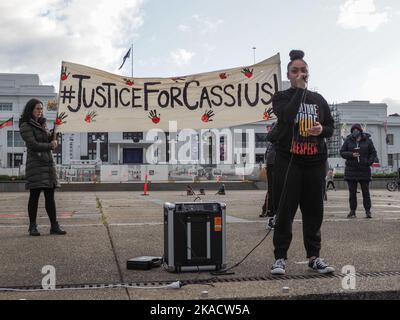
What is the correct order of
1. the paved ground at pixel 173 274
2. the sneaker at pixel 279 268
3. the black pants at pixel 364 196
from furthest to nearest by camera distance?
the black pants at pixel 364 196 < the sneaker at pixel 279 268 < the paved ground at pixel 173 274

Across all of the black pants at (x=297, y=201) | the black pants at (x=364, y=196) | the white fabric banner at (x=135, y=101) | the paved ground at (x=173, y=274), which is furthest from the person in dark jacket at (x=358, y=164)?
the black pants at (x=297, y=201)

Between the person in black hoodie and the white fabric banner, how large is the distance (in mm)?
2142

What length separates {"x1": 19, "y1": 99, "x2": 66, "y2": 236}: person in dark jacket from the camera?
670cm

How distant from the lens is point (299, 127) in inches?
171

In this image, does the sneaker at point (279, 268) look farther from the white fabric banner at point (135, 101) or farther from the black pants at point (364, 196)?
the black pants at point (364, 196)

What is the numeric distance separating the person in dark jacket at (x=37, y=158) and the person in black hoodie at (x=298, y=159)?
363 centimetres

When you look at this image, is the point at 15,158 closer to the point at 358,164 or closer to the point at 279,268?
the point at 358,164

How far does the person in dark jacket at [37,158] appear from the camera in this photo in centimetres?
670

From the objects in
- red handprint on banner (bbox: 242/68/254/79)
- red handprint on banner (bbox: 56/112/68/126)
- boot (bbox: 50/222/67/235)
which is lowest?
boot (bbox: 50/222/67/235)

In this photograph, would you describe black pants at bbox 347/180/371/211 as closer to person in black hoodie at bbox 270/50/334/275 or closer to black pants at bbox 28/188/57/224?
person in black hoodie at bbox 270/50/334/275

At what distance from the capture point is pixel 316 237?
445 centimetres

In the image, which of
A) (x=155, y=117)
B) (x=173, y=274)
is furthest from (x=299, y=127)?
(x=155, y=117)

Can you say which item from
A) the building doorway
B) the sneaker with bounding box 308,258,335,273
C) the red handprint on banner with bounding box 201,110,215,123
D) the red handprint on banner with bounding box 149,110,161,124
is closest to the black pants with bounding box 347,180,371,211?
the red handprint on banner with bounding box 201,110,215,123

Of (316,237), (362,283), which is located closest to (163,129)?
(316,237)
